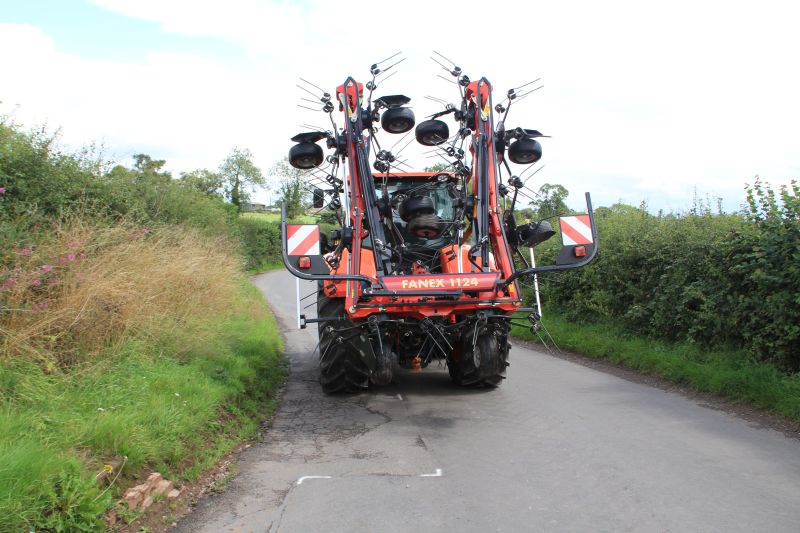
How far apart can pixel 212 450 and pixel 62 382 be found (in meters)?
1.33

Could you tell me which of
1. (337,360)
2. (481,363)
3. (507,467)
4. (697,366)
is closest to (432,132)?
(481,363)

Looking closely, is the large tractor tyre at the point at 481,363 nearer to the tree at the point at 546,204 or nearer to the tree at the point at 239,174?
the tree at the point at 546,204

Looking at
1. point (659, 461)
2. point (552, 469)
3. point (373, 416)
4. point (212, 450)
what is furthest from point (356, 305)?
point (659, 461)

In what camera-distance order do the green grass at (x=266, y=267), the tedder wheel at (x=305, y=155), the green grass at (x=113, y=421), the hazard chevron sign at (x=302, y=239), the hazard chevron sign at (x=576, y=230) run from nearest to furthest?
the green grass at (x=113, y=421)
the hazard chevron sign at (x=302, y=239)
the hazard chevron sign at (x=576, y=230)
the tedder wheel at (x=305, y=155)
the green grass at (x=266, y=267)

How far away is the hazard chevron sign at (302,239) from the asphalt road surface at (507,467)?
1759 mm

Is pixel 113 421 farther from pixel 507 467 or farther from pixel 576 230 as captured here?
pixel 576 230

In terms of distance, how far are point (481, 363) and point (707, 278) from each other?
14.1 feet

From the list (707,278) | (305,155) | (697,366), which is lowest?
(697,366)

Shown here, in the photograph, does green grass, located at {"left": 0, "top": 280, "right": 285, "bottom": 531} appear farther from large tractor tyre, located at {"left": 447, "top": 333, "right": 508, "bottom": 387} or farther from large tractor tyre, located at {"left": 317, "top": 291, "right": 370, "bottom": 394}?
large tractor tyre, located at {"left": 447, "top": 333, "right": 508, "bottom": 387}

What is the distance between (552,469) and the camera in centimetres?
496

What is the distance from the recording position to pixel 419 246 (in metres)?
7.50

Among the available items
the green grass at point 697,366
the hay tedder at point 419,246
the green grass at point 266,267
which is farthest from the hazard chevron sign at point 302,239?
the green grass at point 266,267

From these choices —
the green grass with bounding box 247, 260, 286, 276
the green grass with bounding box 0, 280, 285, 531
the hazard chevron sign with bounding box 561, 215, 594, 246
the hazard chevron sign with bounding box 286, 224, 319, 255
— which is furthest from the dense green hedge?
the green grass with bounding box 247, 260, 286, 276

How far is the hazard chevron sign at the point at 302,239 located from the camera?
619 cm
